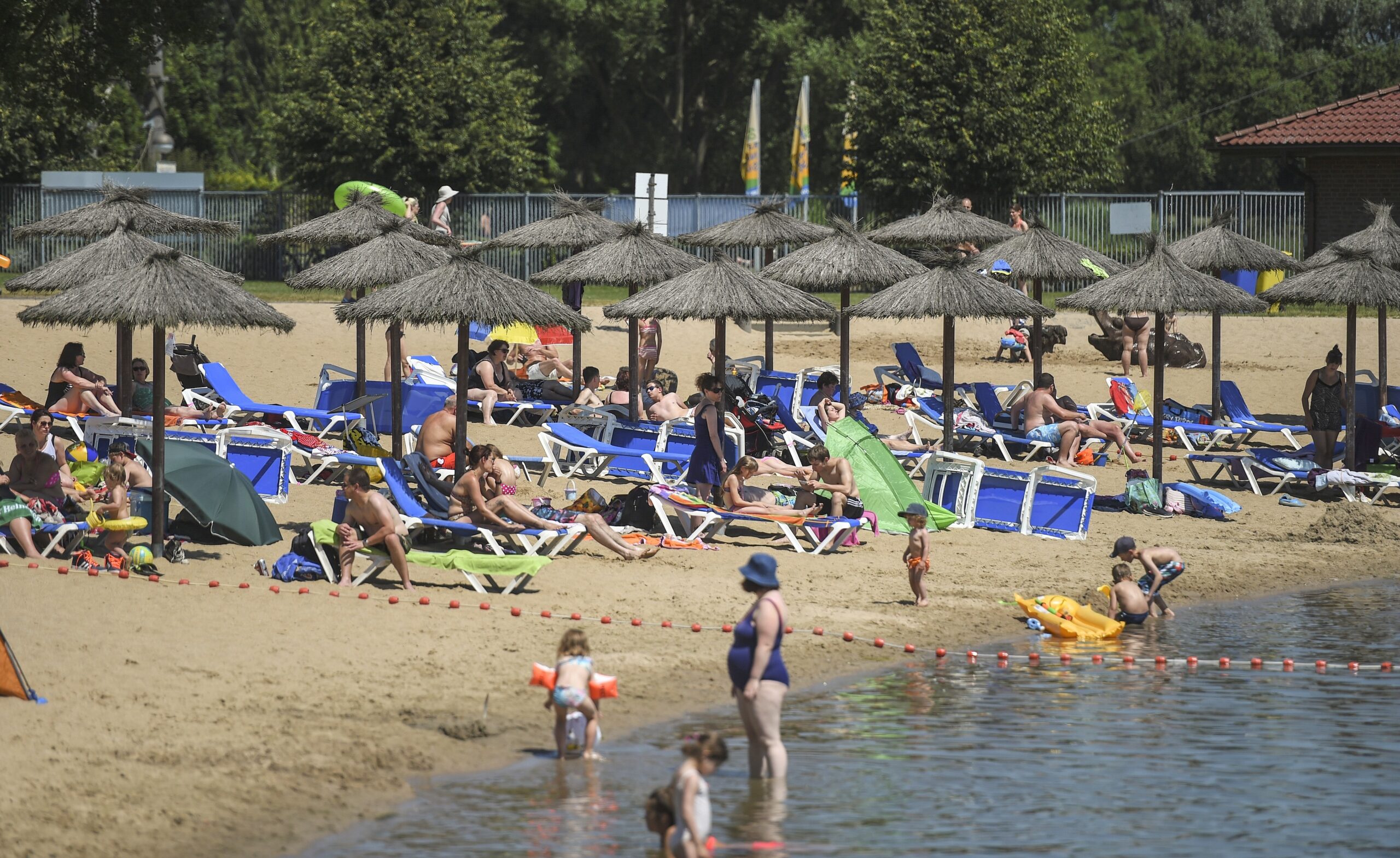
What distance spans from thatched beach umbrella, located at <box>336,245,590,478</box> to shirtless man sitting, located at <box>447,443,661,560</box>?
121 centimetres

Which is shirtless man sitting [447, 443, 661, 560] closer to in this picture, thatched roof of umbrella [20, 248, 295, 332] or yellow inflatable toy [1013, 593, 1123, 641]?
thatched roof of umbrella [20, 248, 295, 332]

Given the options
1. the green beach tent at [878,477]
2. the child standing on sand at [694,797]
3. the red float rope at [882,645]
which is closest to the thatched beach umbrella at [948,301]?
the green beach tent at [878,477]

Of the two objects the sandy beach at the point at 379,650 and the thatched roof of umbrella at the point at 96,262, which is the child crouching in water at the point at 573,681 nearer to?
the sandy beach at the point at 379,650

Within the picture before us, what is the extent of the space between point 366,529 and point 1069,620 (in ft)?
15.5

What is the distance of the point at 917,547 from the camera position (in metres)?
11.6

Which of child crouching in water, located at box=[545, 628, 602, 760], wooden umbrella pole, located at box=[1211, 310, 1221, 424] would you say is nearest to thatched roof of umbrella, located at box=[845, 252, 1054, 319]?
wooden umbrella pole, located at box=[1211, 310, 1221, 424]

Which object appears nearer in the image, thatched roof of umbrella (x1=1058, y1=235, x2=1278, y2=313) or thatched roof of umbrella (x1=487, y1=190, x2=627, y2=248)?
thatched roof of umbrella (x1=1058, y1=235, x2=1278, y2=313)

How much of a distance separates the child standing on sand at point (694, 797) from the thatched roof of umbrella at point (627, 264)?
11865mm

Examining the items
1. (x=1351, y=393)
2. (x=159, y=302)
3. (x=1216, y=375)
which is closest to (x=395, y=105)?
(x=1216, y=375)

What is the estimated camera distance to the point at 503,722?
352 inches

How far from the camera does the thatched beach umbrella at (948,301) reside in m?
16.0

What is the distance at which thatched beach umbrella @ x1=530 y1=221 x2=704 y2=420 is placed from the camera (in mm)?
18500

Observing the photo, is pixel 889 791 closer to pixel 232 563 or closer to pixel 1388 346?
pixel 232 563

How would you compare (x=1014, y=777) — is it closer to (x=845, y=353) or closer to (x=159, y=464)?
(x=159, y=464)
